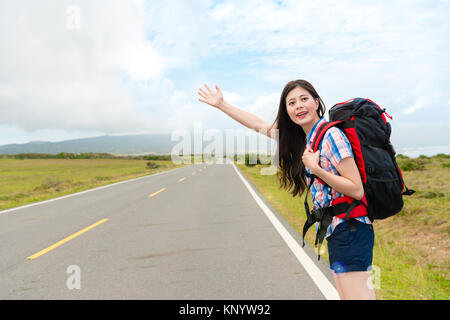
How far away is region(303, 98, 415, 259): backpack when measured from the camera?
6.18 feet

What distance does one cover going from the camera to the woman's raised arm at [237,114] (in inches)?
108

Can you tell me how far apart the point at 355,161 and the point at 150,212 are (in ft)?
26.5

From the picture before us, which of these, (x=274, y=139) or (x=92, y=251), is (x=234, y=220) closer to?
(x=92, y=251)

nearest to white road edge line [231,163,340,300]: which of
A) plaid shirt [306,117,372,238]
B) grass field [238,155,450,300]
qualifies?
grass field [238,155,450,300]

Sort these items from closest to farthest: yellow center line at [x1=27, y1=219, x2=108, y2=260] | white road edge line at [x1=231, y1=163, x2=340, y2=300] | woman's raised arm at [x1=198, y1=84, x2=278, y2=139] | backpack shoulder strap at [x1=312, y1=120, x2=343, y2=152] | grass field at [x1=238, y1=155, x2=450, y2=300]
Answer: backpack shoulder strap at [x1=312, y1=120, x2=343, y2=152] → woman's raised arm at [x1=198, y1=84, x2=278, y2=139] → white road edge line at [x1=231, y1=163, x2=340, y2=300] → grass field at [x1=238, y1=155, x2=450, y2=300] → yellow center line at [x1=27, y1=219, x2=108, y2=260]

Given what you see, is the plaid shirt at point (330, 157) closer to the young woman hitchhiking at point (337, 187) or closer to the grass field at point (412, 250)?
the young woman hitchhiking at point (337, 187)

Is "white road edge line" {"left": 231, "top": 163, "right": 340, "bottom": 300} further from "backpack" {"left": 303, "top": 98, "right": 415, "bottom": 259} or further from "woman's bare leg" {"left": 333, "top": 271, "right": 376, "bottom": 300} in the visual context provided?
"backpack" {"left": 303, "top": 98, "right": 415, "bottom": 259}

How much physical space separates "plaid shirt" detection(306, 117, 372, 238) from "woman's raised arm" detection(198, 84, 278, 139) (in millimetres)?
623

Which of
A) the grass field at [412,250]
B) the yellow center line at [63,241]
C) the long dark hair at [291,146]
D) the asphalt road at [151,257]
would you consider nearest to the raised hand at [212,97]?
the long dark hair at [291,146]

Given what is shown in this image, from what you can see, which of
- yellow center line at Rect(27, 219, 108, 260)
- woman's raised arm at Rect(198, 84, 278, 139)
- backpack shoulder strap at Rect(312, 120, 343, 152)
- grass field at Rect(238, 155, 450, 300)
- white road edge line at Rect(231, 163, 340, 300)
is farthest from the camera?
yellow center line at Rect(27, 219, 108, 260)

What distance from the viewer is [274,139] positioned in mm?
2719

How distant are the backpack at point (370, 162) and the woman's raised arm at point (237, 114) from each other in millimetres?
776

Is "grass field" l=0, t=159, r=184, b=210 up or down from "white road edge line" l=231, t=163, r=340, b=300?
down
